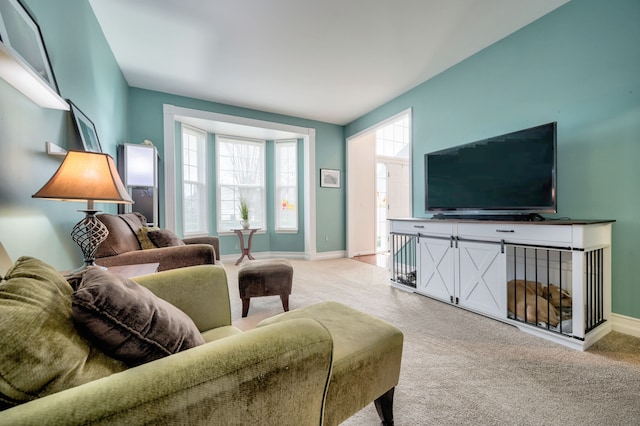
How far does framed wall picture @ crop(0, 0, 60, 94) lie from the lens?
1.08 m

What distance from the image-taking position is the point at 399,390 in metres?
1.38

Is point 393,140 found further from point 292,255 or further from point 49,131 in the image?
point 49,131

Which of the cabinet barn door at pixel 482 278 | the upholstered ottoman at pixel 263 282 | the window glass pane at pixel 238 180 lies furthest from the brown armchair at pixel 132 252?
the window glass pane at pixel 238 180

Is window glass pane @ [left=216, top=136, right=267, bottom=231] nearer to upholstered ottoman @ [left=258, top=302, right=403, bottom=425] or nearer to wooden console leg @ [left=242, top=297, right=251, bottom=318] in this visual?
wooden console leg @ [left=242, top=297, right=251, bottom=318]

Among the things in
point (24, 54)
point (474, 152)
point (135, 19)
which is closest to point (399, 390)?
point (474, 152)

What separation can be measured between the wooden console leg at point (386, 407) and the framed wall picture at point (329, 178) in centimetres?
423

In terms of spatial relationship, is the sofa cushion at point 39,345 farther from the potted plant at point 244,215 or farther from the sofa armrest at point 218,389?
the potted plant at point 244,215

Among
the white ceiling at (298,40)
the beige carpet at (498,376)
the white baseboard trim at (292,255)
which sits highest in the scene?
the white ceiling at (298,40)

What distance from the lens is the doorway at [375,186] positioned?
5.27m

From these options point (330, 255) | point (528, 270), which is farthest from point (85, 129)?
point (330, 255)

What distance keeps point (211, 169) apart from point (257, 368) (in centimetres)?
476

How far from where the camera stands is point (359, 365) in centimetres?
100

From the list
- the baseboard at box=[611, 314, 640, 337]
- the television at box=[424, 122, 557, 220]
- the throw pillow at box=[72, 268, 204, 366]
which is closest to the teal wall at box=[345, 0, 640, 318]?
the baseboard at box=[611, 314, 640, 337]

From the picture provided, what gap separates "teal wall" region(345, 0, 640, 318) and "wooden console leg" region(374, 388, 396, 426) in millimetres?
2142
